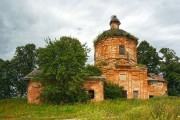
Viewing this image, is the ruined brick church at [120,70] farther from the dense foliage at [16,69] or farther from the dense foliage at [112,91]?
the dense foliage at [16,69]

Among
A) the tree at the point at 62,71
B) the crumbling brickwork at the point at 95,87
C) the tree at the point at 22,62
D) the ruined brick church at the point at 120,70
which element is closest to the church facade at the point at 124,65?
the ruined brick church at the point at 120,70

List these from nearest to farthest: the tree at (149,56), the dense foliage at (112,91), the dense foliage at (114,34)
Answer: the dense foliage at (112,91), the dense foliage at (114,34), the tree at (149,56)

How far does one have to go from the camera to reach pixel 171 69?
46469mm

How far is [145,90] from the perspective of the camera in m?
36.6

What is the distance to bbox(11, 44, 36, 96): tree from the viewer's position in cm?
5089

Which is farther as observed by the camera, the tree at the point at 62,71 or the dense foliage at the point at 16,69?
the dense foliage at the point at 16,69

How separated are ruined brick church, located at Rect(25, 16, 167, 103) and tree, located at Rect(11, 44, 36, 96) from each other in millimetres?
15132

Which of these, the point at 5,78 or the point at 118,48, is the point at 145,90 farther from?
the point at 5,78

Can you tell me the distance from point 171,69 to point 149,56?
4964mm

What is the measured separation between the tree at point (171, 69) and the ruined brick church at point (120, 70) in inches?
265

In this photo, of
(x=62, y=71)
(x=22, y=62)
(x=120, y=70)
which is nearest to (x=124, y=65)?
(x=120, y=70)

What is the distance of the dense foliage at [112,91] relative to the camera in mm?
34000

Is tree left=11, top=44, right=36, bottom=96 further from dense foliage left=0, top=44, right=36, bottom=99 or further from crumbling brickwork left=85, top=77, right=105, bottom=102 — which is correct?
crumbling brickwork left=85, top=77, right=105, bottom=102

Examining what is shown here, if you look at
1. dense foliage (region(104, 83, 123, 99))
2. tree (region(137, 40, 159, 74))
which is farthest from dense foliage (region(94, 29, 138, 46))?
tree (region(137, 40, 159, 74))
